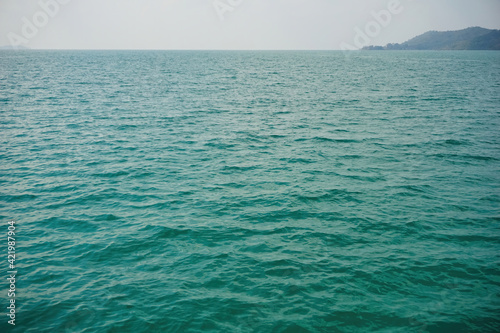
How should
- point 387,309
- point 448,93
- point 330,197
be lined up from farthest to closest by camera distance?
point 448,93
point 330,197
point 387,309

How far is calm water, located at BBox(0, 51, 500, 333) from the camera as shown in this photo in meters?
12.0

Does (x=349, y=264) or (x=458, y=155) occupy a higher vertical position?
(x=458, y=155)

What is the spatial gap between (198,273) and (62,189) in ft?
46.8

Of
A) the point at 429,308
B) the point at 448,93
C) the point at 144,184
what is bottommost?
the point at 429,308

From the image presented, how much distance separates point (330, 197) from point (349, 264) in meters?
7.09

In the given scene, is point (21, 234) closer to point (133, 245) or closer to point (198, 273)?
point (133, 245)

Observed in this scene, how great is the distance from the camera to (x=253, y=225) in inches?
705

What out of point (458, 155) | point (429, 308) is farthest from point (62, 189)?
point (458, 155)

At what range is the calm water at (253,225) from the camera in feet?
39.2

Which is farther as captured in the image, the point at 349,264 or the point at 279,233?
the point at 279,233

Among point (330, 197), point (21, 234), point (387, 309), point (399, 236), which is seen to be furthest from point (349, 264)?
point (21, 234)

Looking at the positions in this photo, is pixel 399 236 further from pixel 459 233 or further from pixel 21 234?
pixel 21 234

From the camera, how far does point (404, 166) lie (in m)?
25.7

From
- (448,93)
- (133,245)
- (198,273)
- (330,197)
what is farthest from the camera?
(448,93)
